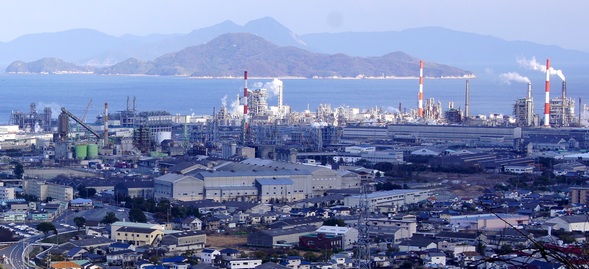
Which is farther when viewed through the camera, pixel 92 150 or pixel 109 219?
pixel 92 150

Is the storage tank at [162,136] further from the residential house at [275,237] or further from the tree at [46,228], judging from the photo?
the residential house at [275,237]

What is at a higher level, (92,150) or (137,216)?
(92,150)

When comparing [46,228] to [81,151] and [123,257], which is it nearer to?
[123,257]

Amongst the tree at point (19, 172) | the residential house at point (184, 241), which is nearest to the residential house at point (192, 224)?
the residential house at point (184, 241)

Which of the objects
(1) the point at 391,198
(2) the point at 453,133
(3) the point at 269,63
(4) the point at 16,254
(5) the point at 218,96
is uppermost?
(3) the point at 269,63

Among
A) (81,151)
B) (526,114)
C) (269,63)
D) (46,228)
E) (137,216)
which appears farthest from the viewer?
(269,63)

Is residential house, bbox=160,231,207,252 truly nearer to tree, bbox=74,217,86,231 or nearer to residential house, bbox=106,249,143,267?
residential house, bbox=106,249,143,267

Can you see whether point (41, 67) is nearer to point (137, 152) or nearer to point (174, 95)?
point (174, 95)

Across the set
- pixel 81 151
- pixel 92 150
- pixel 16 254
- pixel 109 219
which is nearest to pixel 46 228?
pixel 109 219
